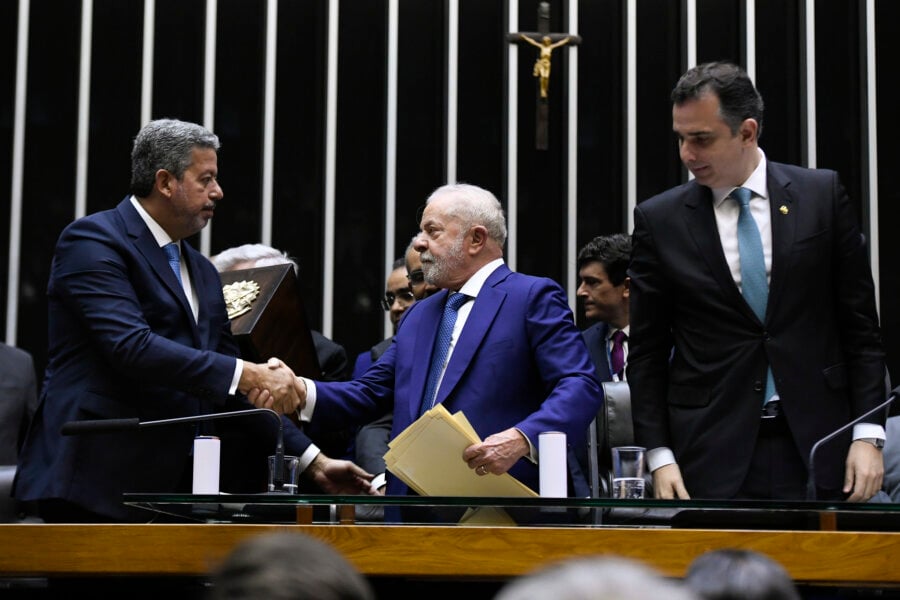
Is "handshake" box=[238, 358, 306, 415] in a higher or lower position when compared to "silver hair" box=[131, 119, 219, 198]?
lower

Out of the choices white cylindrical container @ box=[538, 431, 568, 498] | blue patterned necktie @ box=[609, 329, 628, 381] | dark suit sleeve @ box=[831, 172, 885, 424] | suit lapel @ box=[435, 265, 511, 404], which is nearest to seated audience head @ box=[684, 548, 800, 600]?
white cylindrical container @ box=[538, 431, 568, 498]

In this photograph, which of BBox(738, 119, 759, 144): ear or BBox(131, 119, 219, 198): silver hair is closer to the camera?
BBox(738, 119, 759, 144): ear

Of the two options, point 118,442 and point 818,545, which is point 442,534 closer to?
point 818,545

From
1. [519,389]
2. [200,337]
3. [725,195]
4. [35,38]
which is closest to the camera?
[725,195]

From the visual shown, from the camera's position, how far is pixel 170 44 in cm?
661

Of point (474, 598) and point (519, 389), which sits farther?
point (519, 389)

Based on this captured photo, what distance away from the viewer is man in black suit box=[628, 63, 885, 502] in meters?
3.25

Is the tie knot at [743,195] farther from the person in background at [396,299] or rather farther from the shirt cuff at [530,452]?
the person in background at [396,299]

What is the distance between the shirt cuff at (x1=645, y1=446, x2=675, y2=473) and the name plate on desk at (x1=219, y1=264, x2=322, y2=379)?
52.8 inches

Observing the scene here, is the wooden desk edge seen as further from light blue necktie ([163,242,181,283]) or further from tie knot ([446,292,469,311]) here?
light blue necktie ([163,242,181,283])

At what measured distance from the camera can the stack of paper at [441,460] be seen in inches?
120

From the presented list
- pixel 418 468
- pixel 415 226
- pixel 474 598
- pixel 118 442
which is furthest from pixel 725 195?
pixel 415 226

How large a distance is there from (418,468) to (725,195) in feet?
3.29

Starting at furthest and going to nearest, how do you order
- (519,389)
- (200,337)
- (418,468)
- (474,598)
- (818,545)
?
(200,337) → (519,389) → (418,468) → (474,598) → (818,545)
